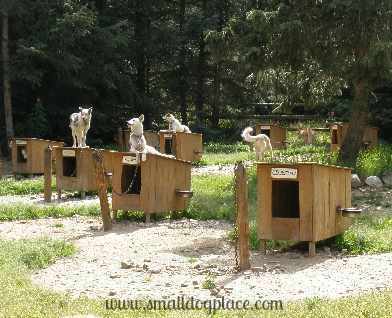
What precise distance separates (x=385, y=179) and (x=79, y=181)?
6.86 meters

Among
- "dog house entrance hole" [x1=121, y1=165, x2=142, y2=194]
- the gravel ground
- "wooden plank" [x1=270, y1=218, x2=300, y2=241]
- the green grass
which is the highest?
"dog house entrance hole" [x1=121, y1=165, x2=142, y2=194]

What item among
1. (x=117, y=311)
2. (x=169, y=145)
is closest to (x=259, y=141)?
(x=169, y=145)

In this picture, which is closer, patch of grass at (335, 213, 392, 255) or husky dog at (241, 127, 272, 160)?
patch of grass at (335, 213, 392, 255)

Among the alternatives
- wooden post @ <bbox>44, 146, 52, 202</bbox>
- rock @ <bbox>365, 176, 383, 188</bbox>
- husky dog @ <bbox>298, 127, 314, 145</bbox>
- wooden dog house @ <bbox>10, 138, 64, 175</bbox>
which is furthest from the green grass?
husky dog @ <bbox>298, 127, 314, 145</bbox>

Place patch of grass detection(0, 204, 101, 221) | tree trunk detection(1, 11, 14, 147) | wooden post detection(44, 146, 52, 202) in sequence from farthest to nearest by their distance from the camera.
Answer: tree trunk detection(1, 11, 14, 147)
wooden post detection(44, 146, 52, 202)
patch of grass detection(0, 204, 101, 221)

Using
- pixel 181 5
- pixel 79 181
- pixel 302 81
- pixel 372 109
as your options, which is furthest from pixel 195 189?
pixel 181 5

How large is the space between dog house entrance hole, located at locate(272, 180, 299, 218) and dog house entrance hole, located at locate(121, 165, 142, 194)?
3.38 m

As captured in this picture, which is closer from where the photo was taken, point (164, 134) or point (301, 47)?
point (301, 47)

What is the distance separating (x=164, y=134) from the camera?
21531mm

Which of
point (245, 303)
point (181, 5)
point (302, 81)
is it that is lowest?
point (245, 303)

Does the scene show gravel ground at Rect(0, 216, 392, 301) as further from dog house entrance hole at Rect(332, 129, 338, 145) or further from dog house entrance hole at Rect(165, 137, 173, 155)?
dog house entrance hole at Rect(332, 129, 338, 145)

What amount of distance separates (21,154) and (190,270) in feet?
45.0

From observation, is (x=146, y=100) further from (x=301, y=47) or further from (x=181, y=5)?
(x=301, y=47)

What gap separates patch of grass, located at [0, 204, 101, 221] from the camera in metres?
13.1
